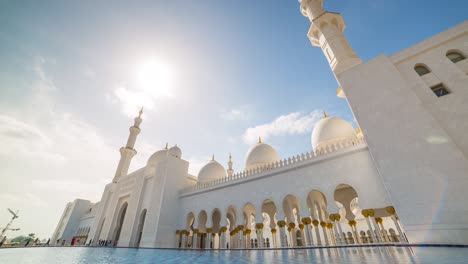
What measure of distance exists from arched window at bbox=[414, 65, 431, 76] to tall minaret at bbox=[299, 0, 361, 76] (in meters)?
2.65

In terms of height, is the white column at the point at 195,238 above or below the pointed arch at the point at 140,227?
below

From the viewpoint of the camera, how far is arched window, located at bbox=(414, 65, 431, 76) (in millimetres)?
8224

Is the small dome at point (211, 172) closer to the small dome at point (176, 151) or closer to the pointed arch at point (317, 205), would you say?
the small dome at point (176, 151)

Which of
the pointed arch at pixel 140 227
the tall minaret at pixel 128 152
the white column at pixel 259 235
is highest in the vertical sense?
the tall minaret at pixel 128 152

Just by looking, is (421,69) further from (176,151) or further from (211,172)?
(176,151)

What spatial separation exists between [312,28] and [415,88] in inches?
290

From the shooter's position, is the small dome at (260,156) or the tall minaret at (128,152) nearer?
the small dome at (260,156)

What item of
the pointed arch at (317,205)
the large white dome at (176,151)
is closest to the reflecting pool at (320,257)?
the pointed arch at (317,205)

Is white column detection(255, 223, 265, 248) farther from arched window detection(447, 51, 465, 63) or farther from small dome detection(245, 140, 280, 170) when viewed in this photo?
arched window detection(447, 51, 465, 63)

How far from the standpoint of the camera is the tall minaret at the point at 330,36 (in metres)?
10.9

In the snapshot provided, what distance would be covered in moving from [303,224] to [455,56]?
9.22 metres

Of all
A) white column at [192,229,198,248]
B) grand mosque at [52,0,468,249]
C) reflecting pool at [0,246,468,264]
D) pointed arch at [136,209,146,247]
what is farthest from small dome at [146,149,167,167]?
reflecting pool at [0,246,468,264]

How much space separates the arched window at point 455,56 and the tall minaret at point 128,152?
84.8 ft

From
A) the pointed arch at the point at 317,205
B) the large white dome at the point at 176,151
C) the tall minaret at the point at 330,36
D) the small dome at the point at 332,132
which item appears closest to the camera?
the tall minaret at the point at 330,36
